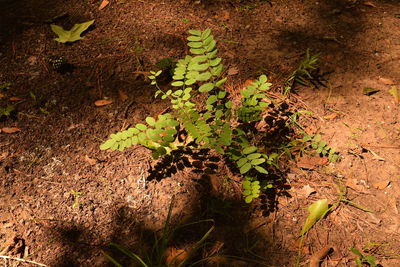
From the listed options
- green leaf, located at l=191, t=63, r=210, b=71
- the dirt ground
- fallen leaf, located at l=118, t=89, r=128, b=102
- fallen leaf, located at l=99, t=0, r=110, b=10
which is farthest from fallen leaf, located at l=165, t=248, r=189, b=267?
fallen leaf, located at l=99, t=0, r=110, b=10

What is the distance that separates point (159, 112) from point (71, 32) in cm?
116

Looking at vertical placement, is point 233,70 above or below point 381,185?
above

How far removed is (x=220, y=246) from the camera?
1595 millimetres

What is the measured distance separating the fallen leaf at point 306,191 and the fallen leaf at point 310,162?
139mm

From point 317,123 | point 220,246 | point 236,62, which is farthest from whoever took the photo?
point 236,62

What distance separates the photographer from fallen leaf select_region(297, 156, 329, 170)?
→ 190 centimetres

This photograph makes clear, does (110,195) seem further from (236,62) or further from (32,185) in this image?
(236,62)

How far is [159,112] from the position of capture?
2094 mm

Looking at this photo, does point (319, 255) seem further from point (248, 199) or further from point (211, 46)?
point (211, 46)

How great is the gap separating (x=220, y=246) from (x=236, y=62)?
1460 millimetres

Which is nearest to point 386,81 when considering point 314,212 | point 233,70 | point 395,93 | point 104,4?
point 395,93

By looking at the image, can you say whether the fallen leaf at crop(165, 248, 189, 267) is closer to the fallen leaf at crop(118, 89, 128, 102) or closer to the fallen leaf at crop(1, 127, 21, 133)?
the fallen leaf at crop(118, 89, 128, 102)

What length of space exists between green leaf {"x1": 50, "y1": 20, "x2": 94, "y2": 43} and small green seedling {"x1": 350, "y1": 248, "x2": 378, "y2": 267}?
2527mm

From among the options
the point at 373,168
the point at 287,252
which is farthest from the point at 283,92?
the point at 287,252
